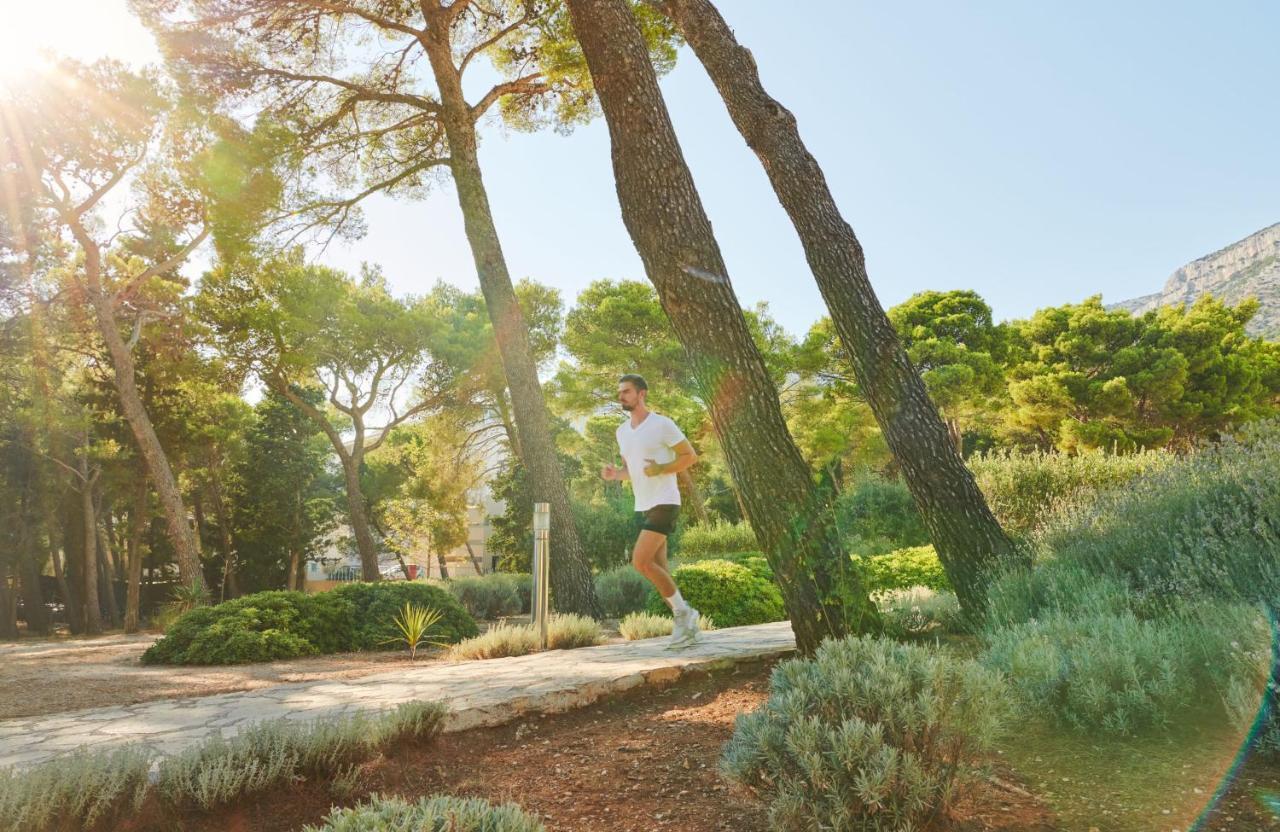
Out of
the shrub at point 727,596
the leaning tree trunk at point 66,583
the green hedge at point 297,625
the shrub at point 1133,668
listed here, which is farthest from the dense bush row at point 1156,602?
the leaning tree trunk at point 66,583

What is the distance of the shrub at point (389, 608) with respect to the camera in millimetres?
7379

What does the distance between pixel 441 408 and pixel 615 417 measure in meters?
5.93

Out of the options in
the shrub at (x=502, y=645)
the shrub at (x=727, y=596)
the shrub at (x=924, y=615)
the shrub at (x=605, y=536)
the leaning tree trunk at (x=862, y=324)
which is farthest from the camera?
the shrub at (x=605, y=536)

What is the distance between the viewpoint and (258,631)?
689 cm

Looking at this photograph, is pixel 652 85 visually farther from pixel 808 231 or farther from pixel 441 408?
→ pixel 441 408

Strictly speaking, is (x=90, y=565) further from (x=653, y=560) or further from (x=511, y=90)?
(x=653, y=560)

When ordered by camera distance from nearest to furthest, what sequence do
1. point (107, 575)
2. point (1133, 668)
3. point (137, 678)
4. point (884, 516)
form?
1. point (1133, 668)
2. point (137, 678)
3. point (884, 516)
4. point (107, 575)

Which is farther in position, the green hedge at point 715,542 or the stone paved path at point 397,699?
the green hedge at point 715,542

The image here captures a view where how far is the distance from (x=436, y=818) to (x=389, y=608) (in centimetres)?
667

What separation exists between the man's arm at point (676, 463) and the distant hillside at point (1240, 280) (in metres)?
36.6

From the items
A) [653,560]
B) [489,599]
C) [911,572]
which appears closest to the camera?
[653,560]

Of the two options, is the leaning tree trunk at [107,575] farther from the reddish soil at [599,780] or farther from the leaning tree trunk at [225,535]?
the reddish soil at [599,780]

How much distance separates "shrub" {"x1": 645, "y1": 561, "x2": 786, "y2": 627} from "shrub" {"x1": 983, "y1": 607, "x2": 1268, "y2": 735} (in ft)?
16.8

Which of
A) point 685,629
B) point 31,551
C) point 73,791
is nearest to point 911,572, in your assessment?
point 685,629
